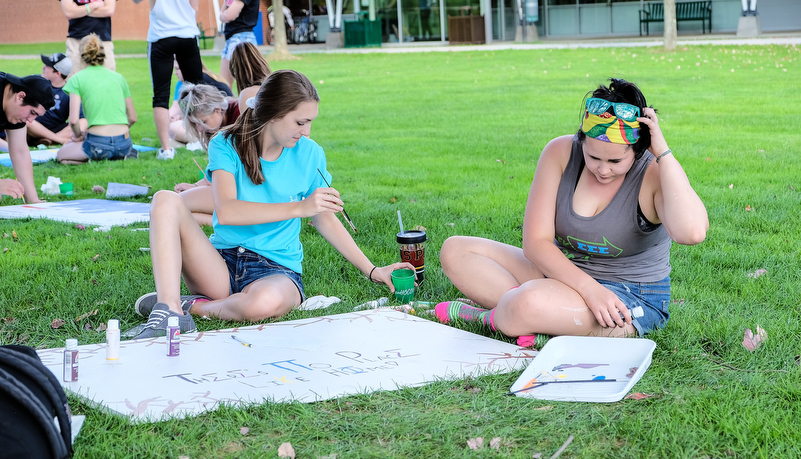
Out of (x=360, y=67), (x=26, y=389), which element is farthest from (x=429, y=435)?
(x=360, y=67)

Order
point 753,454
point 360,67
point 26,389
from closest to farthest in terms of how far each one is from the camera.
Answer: point 26,389, point 753,454, point 360,67

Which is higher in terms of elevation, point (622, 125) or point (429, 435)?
point (622, 125)

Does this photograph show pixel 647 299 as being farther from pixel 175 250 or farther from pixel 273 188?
pixel 175 250

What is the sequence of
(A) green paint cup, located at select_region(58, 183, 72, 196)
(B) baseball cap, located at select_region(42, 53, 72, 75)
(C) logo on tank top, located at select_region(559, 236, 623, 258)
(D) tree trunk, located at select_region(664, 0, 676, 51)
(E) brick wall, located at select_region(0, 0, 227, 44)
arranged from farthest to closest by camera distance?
(E) brick wall, located at select_region(0, 0, 227, 44) → (D) tree trunk, located at select_region(664, 0, 676, 51) → (B) baseball cap, located at select_region(42, 53, 72, 75) → (A) green paint cup, located at select_region(58, 183, 72, 196) → (C) logo on tank top, located at select_region(559, 236, 623, 258)

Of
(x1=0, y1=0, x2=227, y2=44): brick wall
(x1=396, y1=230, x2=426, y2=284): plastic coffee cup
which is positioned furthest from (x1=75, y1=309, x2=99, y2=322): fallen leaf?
(x1=0, y1=0, x2=227, y2=44): brick wall

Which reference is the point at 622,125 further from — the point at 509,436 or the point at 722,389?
the point at 509,436

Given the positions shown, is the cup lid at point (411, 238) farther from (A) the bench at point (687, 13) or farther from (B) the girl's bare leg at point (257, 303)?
(A) the bench at point (687, 13)

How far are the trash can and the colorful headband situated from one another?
2473 centimetres

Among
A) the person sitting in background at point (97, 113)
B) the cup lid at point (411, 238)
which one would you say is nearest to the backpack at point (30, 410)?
the cup lid at point (411, 238)

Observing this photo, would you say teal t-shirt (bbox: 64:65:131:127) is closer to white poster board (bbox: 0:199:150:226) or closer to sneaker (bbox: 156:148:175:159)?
sneaker (bbox: 156:148:175:159)

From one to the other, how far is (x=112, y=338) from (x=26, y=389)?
86cm

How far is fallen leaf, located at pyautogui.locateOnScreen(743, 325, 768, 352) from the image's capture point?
2.89 meters

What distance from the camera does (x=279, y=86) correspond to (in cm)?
325

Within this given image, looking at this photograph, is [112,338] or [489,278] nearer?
[112,338]
